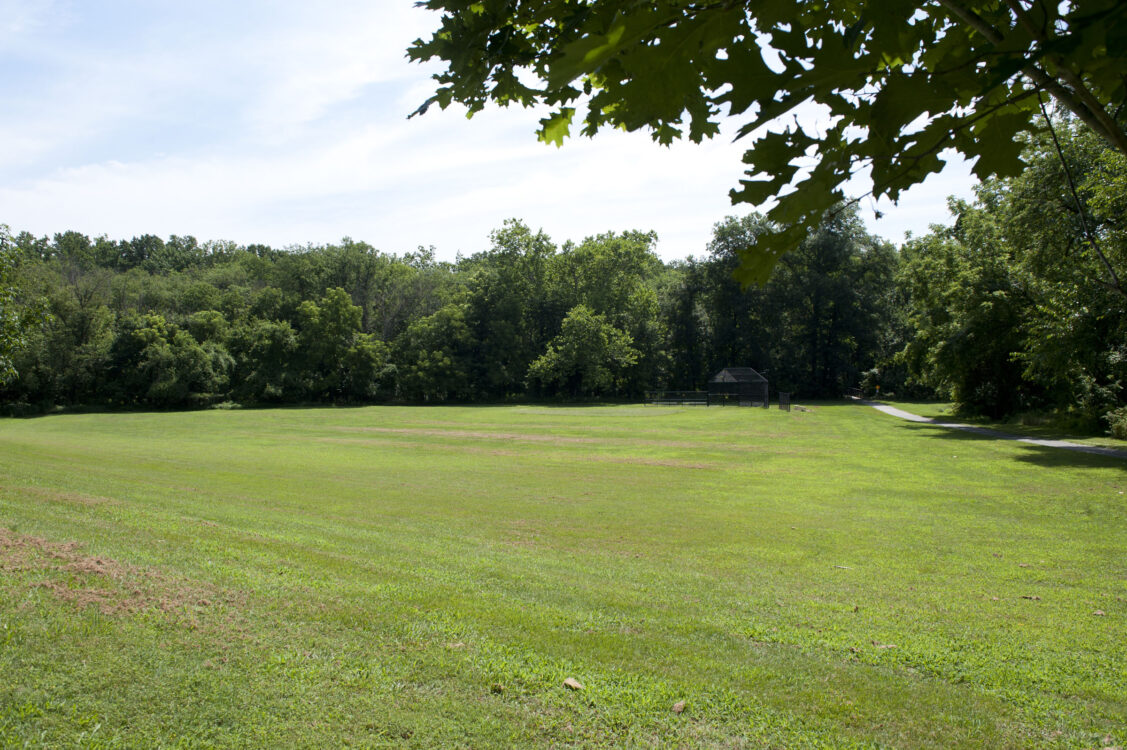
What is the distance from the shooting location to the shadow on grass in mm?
18859

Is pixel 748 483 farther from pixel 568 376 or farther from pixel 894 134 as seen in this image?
pixel 568 376

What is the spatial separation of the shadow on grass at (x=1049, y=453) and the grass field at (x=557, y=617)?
4.96 metres

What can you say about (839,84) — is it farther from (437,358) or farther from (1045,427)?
Answer: (437,358)

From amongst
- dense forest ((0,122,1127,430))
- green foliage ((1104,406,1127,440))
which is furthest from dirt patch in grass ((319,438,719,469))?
dense forest ((0,122,1127,430))

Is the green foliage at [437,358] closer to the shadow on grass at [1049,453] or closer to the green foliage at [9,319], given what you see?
the shadow on grass at [1049,453]

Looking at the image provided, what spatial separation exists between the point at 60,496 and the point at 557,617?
10609 millimetres

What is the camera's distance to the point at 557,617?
6.41 metres

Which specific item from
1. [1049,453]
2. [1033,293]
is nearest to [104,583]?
[1049,453]

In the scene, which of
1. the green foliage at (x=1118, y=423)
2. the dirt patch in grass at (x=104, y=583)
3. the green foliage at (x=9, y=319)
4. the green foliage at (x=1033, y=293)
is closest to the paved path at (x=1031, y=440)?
the green foliage at (x=1118, y=423)

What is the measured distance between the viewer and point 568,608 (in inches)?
265

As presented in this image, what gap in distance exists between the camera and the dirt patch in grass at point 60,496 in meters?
11.4

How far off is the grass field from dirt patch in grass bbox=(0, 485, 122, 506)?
0.13 metres

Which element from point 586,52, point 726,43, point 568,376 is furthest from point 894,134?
point 568,376

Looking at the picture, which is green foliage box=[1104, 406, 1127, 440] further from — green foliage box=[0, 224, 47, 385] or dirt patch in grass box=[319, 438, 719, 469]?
green foliage box=[0, 224, 47, 385]
